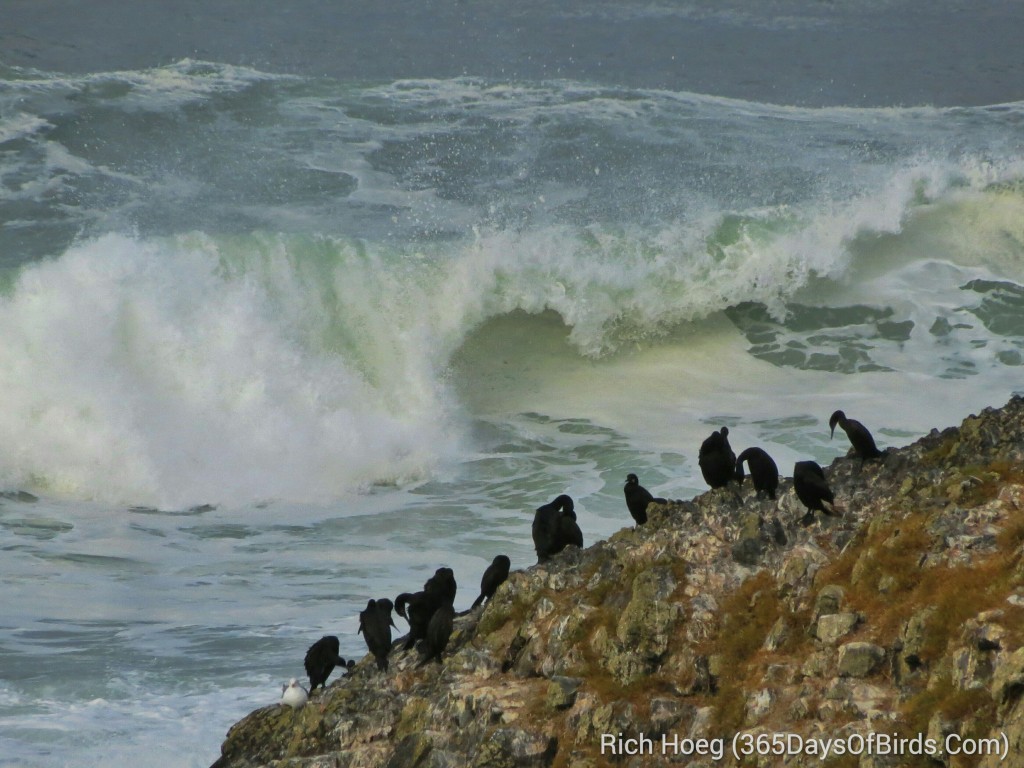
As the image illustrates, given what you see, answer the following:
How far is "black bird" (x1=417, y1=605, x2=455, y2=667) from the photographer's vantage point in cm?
1490

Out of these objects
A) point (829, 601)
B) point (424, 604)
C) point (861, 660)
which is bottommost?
point (861, 660)

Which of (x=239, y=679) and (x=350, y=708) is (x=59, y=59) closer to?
(x=239, y=679)

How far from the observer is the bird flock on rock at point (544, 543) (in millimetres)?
14438

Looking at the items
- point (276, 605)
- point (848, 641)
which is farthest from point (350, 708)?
point (276, 605)

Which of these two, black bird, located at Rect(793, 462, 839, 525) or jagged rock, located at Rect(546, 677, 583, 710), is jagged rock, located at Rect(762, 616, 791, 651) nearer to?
black bird, located at Rect(793, 462, 839, 525)

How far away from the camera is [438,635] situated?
586 inches

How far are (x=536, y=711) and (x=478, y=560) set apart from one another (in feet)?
42.0

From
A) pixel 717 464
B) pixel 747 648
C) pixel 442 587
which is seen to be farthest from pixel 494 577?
pixel 747 648

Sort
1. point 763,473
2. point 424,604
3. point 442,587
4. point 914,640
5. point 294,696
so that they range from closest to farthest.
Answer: point 914,640
point 763,473
point 294,696
point 424,604
point 442,587

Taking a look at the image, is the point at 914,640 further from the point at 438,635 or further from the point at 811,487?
the point at 438,635

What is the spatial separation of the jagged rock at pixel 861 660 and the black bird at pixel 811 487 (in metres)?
2.13

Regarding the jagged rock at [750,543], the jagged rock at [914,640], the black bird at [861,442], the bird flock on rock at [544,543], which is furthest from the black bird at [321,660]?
the jagged rock at [914,640]

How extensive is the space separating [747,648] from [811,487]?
1.75 m

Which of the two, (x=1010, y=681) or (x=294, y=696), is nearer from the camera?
(x=1010, y=681)
